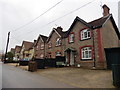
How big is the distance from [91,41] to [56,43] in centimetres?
988

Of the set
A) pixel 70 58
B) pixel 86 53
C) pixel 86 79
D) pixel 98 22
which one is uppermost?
pixel 98 22

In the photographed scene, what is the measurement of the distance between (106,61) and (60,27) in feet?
50.0

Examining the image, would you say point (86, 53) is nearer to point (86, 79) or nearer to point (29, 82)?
point (86, 79)

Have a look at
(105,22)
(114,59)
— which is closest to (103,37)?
(105,22)

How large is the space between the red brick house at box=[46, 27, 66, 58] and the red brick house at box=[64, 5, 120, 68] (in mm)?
1838

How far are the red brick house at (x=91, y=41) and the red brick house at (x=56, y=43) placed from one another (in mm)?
1838

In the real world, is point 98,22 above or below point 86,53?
above

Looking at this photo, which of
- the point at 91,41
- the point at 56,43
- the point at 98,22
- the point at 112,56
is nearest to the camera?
the point at 112,56

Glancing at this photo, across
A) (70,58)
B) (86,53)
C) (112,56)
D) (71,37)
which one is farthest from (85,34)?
(112,56)

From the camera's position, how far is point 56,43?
26766mm

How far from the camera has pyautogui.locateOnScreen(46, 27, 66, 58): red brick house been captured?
973 inches

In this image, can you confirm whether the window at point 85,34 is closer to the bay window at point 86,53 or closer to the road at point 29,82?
the bay window at point 86,53

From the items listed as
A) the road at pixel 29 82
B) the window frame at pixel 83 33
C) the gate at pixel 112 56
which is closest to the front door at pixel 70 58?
the window frame at pixel 83 33

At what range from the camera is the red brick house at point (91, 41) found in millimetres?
17464
